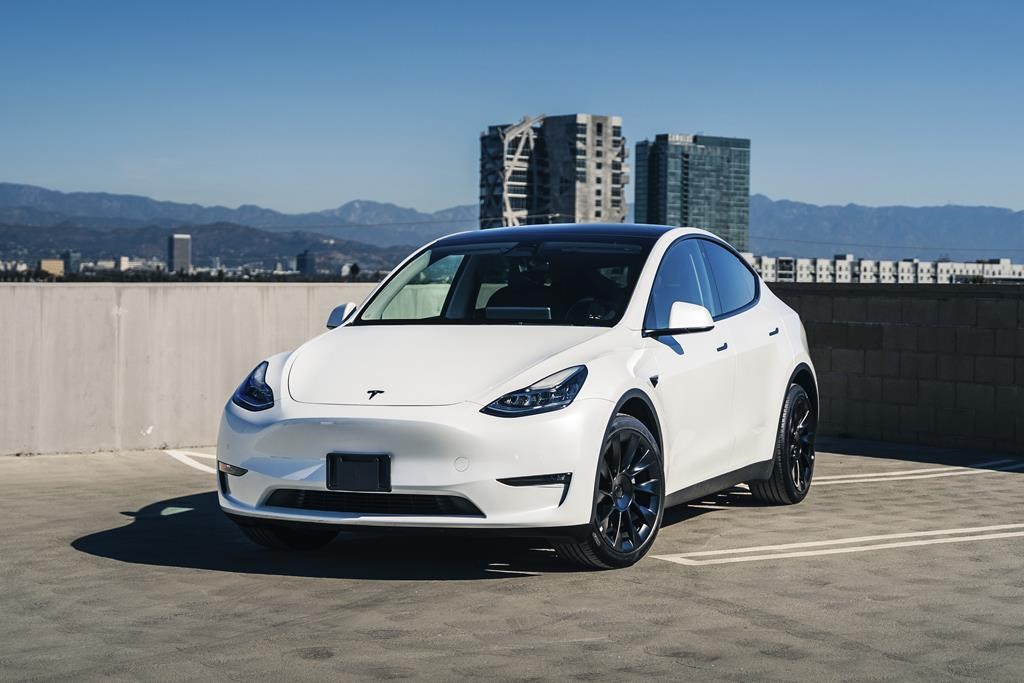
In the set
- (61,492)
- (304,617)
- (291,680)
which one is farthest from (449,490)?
(61,492)

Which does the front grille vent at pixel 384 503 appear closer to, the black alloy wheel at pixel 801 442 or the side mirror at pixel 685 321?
the side mirror at pixel 685 321

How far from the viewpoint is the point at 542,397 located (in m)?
6.28

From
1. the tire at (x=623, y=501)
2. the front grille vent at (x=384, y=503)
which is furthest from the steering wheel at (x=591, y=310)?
the front grille vent at (x=384, y=503)

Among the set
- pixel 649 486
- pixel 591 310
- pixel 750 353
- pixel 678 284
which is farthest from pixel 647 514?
pixel 750 353

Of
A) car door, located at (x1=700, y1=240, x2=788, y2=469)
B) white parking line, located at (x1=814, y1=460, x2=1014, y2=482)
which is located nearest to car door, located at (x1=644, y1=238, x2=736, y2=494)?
Answer: car door, located at (x1=700, y1=240, x2=788, y2=469)

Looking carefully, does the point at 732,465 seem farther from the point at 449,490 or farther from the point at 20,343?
the point at 20,343

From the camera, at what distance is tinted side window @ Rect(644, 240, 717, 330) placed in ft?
23.9

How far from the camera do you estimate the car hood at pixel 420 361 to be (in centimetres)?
634

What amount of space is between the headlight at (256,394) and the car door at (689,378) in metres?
1.82

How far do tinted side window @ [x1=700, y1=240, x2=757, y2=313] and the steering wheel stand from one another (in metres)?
1.10

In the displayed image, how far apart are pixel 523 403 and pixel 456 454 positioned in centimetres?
37

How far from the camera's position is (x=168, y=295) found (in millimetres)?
12367

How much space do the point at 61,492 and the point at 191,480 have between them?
0.97 meters

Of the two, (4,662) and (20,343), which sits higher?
(20,343)
